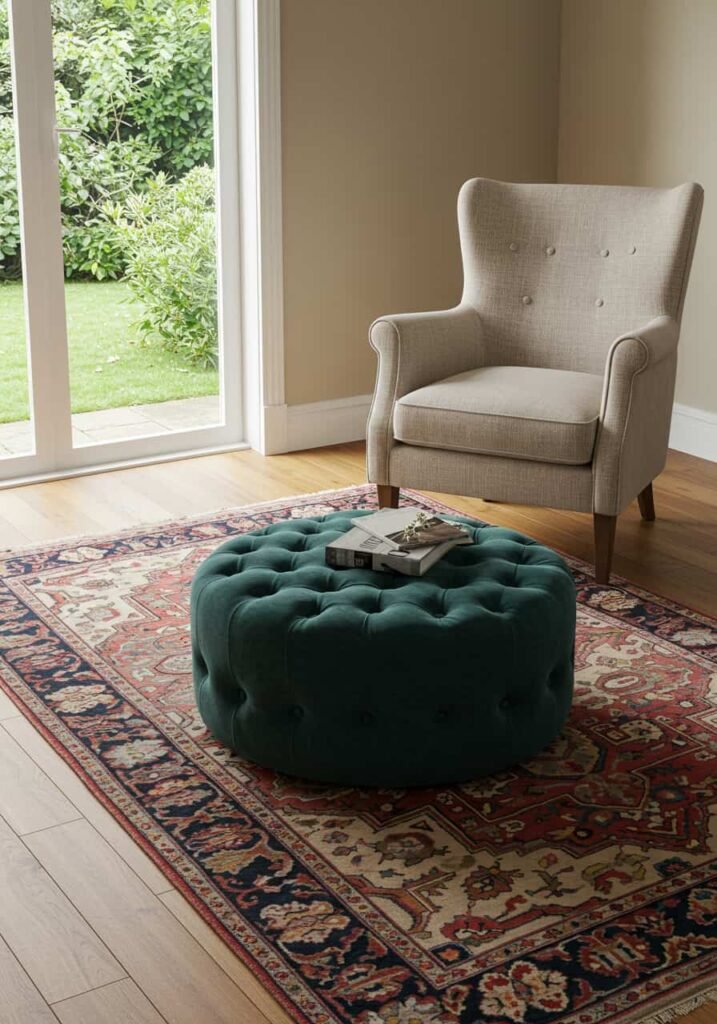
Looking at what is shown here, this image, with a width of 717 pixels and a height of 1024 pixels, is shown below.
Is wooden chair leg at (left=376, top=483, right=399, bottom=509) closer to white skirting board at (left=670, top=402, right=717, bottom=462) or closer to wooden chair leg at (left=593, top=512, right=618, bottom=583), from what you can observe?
wooden chair leg at (left=593, top=512, right=618, bottom=583)

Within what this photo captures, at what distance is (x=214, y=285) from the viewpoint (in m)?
4.88

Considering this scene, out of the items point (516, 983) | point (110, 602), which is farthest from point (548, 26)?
point (516, 983)

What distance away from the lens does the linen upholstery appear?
142 inches

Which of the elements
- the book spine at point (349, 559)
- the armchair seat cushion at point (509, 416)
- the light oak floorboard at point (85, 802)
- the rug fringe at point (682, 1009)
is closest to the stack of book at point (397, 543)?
the book spine at point (349, 559)

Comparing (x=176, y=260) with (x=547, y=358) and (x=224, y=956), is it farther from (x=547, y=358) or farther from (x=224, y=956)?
(x=224, y=956)

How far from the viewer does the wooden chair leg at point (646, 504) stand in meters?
4.17

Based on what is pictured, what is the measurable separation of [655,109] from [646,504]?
1663 millimetres

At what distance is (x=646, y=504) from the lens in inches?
165

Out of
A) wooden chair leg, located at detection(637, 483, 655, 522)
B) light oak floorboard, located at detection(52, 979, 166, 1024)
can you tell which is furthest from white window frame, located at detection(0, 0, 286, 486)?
light oak floorboard, located at detection(52, 979, 166, 1024)

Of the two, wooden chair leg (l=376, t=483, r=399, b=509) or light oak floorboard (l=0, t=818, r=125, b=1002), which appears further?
wooden chair leg (l=376, t=483, r=399, b=509)

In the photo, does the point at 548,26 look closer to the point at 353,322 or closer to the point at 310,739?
the point at 353,322

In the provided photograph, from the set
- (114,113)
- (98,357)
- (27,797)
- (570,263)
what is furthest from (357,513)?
(114,113)

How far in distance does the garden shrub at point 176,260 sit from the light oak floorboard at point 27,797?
7.63ft

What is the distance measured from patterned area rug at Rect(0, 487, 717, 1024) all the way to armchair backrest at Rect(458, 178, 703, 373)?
1.12 meters
